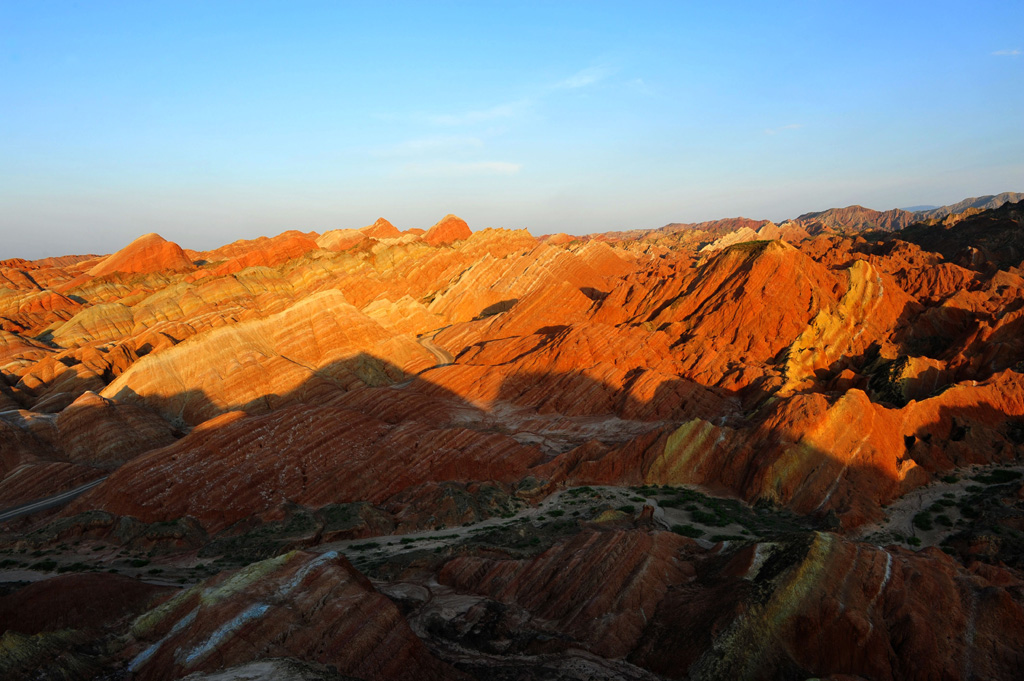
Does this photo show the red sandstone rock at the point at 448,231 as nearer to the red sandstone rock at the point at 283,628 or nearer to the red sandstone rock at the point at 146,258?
the red sandstone rock at the point at 146,258

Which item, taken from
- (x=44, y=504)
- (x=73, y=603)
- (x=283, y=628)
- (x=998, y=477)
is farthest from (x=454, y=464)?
(x=998, y=477)

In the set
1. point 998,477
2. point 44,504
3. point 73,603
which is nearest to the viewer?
point 73,603

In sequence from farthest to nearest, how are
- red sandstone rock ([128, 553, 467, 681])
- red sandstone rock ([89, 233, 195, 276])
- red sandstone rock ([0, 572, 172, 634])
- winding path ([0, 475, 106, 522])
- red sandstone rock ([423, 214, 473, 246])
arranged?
red sandstone rock ([423, 214, 473, 246]) → red sandstone rock ([89, 233, 195, 276]) → winding path ([0, 475, 106, 522]) → red sandstone rock ([0, 572, 172, 634]) → red sandstone rock ([128, 553, 467, 681])

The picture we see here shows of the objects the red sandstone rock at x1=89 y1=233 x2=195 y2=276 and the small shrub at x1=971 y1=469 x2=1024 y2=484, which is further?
the red sandstone rock at x1=89 y1=233 x2=195 y2=276

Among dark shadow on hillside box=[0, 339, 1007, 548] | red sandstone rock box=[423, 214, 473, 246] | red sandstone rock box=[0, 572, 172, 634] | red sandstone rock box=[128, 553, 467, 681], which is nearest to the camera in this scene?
red sandstone rock box=[128, 553, 467, 681]

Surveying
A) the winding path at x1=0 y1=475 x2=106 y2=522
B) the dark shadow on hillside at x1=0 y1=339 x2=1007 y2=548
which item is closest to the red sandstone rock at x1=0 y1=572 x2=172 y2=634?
the dark shadow on hillside at x1=0 y1=339 x2=1007 y2=548

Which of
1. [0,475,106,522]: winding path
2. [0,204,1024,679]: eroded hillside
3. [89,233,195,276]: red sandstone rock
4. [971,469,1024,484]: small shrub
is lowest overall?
[0,475,106,522]: winding path

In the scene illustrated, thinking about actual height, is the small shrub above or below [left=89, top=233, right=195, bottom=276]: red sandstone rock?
below

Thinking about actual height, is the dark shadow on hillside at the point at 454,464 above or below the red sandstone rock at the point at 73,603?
below

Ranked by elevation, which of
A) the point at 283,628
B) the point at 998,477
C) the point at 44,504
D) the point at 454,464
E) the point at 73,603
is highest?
the point at 283,628

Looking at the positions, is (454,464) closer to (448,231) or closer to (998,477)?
(998,477)

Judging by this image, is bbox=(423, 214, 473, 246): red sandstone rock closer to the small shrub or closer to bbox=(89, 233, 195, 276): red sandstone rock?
bbox=(89, 233, 195, 276): red sandstone rock

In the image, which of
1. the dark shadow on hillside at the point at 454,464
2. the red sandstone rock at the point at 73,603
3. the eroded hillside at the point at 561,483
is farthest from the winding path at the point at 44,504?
the red sandstone rock at the point at 73,603
